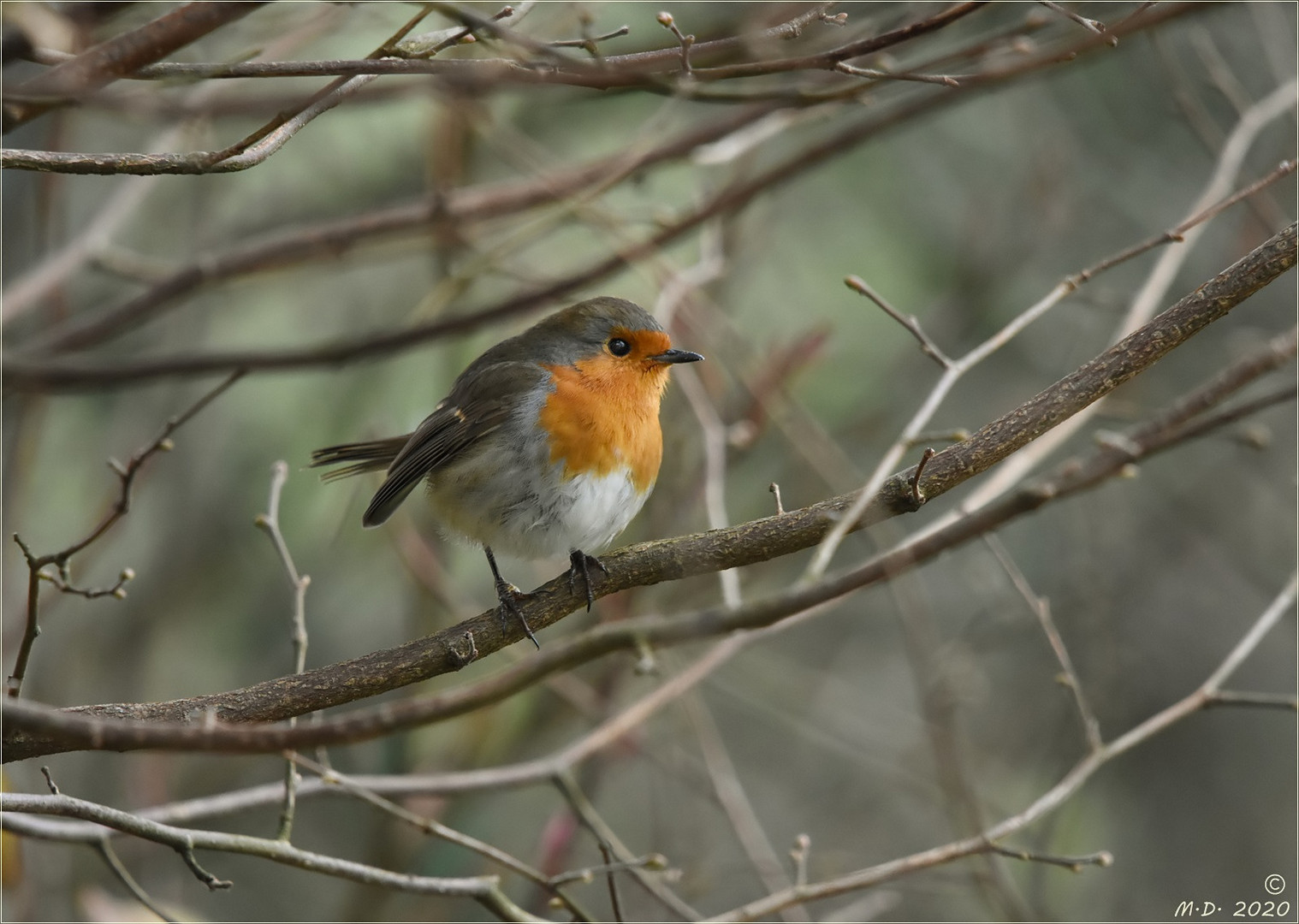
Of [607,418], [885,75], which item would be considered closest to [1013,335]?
[885,75]

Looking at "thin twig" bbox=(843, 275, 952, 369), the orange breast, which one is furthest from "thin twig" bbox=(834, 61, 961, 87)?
the orange breast

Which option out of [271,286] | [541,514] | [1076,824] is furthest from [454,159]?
[1076,824]

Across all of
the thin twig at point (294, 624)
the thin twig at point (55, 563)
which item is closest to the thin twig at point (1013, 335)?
the thin twig at point (294, 624)

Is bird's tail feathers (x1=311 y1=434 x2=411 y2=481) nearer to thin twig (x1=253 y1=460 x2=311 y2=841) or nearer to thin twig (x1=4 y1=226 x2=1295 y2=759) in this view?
thin twig (x1=253 y1=460 x2=311 y2=841)

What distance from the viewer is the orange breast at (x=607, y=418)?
3.53m

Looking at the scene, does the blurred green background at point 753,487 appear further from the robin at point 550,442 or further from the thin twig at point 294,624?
the thin twig at point 294,624

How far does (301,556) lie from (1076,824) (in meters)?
3.56

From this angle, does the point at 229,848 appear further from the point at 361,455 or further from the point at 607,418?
the point at 361,455

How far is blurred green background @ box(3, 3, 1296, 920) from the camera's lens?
4.54 metres

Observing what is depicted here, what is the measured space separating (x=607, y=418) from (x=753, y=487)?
7.09 ft

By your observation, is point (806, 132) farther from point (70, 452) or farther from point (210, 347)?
point (70, 452)

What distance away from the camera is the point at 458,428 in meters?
3.80

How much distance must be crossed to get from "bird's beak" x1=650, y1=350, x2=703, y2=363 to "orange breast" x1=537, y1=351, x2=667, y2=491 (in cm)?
4

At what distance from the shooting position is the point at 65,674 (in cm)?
476
